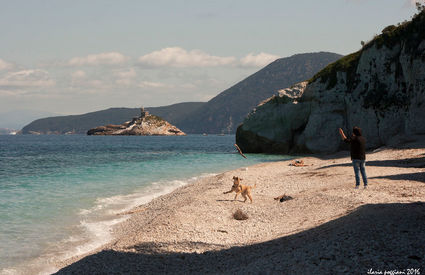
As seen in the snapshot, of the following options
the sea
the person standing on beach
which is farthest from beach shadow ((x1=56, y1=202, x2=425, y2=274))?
the person standing on beach

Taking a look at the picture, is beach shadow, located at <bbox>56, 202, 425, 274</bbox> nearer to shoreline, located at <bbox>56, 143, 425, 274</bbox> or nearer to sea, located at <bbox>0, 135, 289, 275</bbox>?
shoreline, located at <bbox>56, 143, 425, 274</bbox>

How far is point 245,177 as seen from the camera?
966 inches

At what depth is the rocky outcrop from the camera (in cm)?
3372

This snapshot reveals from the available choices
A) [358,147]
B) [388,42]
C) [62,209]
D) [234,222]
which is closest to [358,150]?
[358,147]

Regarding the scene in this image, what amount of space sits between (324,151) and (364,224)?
40.3 m

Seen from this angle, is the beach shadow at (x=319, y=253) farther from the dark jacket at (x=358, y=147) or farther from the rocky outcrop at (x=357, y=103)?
the rocky outcrop at (x=357, y=103)

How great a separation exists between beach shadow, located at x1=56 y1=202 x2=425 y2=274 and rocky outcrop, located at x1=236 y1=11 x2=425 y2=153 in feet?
87.5

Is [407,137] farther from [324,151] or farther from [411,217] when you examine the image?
[411,217]

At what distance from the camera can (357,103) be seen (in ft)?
142

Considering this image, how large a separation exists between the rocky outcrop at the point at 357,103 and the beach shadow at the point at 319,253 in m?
26.7

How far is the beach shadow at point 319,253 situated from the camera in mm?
6629

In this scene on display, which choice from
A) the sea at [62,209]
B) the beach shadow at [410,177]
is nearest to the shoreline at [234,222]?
the beach shadow at [410,177]

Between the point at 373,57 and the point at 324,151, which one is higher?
the point at 373,57

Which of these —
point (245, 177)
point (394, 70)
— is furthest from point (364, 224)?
point (394, 70)
